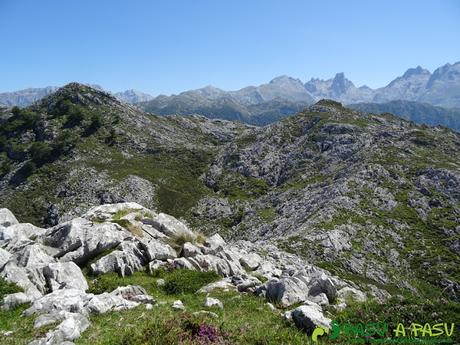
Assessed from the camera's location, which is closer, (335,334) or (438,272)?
(335,334)

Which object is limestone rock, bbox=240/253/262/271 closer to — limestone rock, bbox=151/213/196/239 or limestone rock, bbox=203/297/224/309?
limestone rock, bbox=151/213/196/239

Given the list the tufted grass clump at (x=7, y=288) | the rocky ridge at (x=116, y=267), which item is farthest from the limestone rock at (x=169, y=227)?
the tufted grass clump at (x=7, y=288)

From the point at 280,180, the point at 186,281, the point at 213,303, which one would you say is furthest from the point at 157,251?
the point at 280,180

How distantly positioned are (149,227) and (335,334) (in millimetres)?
25062

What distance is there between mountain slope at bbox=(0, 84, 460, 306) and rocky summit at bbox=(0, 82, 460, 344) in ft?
1.75

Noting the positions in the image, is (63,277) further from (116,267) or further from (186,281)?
(186,281)

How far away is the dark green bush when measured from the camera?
2395cm

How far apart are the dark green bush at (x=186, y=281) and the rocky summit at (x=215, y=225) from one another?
0.43ft

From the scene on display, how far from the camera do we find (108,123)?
159875 millimetres

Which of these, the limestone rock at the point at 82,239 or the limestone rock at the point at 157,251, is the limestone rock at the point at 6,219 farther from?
the limestone rock at the point at 157,251

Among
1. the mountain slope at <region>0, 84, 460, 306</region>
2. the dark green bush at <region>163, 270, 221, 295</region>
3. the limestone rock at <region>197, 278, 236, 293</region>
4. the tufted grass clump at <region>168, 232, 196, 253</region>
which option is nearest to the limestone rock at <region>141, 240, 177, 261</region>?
the tufted grass clump at <region>168, 232, 196, 253</region>

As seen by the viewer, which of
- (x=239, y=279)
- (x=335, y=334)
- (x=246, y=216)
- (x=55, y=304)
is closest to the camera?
(x=335, y=334)

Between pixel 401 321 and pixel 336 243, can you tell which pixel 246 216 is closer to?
pixel 336 243

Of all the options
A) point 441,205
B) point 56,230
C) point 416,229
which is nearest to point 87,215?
point 56,230
